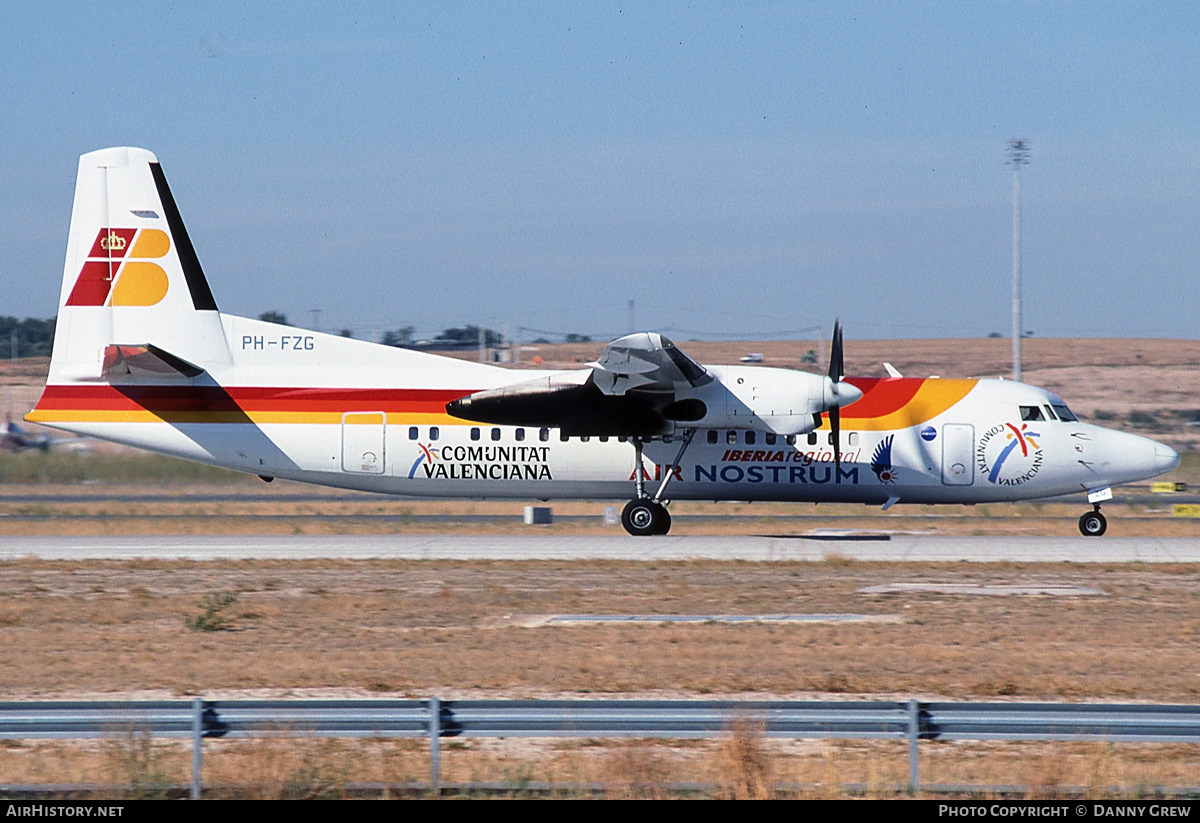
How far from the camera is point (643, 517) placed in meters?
26.6

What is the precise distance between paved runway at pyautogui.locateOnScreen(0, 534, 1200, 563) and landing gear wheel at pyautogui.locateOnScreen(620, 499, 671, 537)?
9.3 inches

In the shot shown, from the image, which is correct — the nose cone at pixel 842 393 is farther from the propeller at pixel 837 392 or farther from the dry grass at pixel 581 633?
the dry grass at pixel 581 633

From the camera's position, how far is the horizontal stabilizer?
84.3ft

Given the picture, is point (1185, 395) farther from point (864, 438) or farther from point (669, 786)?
point (669, 786)

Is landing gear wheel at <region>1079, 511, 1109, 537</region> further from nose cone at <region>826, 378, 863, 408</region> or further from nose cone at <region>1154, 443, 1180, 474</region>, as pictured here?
nose cone at <region>826, 378, 863, 408</region>

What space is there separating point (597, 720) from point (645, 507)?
1835 centimetres

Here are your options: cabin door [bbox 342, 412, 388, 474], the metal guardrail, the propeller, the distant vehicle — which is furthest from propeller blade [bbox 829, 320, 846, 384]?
the distant vehicle

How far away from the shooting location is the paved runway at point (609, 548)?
76.1 ft

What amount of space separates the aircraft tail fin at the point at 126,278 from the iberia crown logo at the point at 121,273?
22mm

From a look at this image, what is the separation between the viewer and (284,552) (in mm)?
23812

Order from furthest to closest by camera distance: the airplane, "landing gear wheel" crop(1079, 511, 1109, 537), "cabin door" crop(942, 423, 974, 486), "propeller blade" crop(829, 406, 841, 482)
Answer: "landing gear wheel" crop(1079, 511, 1109, 537)
"cabin door" crop(942, 423, 974, 486)
the airplane
"propeller blade" crop(829, 406, 841, 482)

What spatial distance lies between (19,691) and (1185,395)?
283ft

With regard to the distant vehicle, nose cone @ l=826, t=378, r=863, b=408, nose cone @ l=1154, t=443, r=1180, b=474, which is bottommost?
nose cone @ l=1154, t=443, r=1180, b=474

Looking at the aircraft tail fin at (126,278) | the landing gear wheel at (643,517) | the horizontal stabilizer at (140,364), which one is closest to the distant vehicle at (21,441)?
the aircraft tail fin at (126,278)
